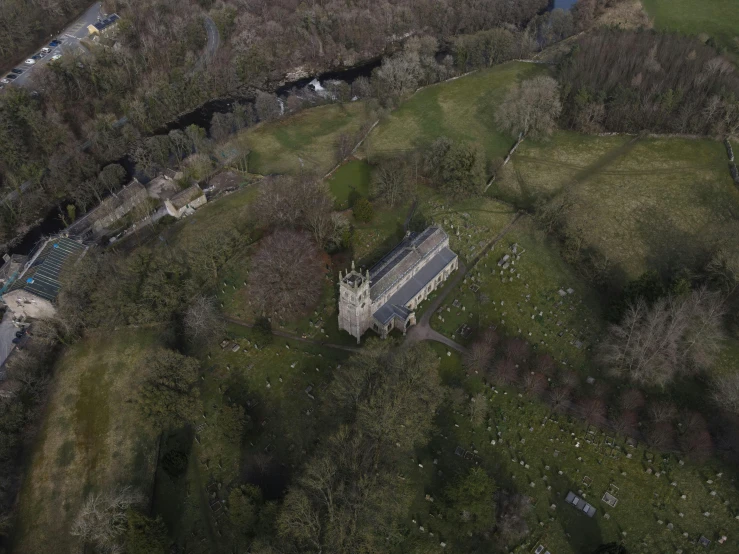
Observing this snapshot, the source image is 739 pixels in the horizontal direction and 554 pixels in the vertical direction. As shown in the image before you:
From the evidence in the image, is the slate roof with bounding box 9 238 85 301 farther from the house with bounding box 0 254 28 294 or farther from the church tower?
the church tower

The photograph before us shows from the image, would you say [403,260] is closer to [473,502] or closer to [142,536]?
[473,502]

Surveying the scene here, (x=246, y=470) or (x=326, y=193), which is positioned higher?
(x=326, y=193)

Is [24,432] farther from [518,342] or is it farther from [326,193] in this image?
[518,342]

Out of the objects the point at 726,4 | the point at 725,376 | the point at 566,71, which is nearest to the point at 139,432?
the point at 725,376

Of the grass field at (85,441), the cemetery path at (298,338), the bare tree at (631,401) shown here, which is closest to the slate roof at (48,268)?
the grass field at (85,441)

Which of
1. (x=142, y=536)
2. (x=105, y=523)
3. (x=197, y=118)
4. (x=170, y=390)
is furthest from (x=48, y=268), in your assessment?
(x=197, y=118)
